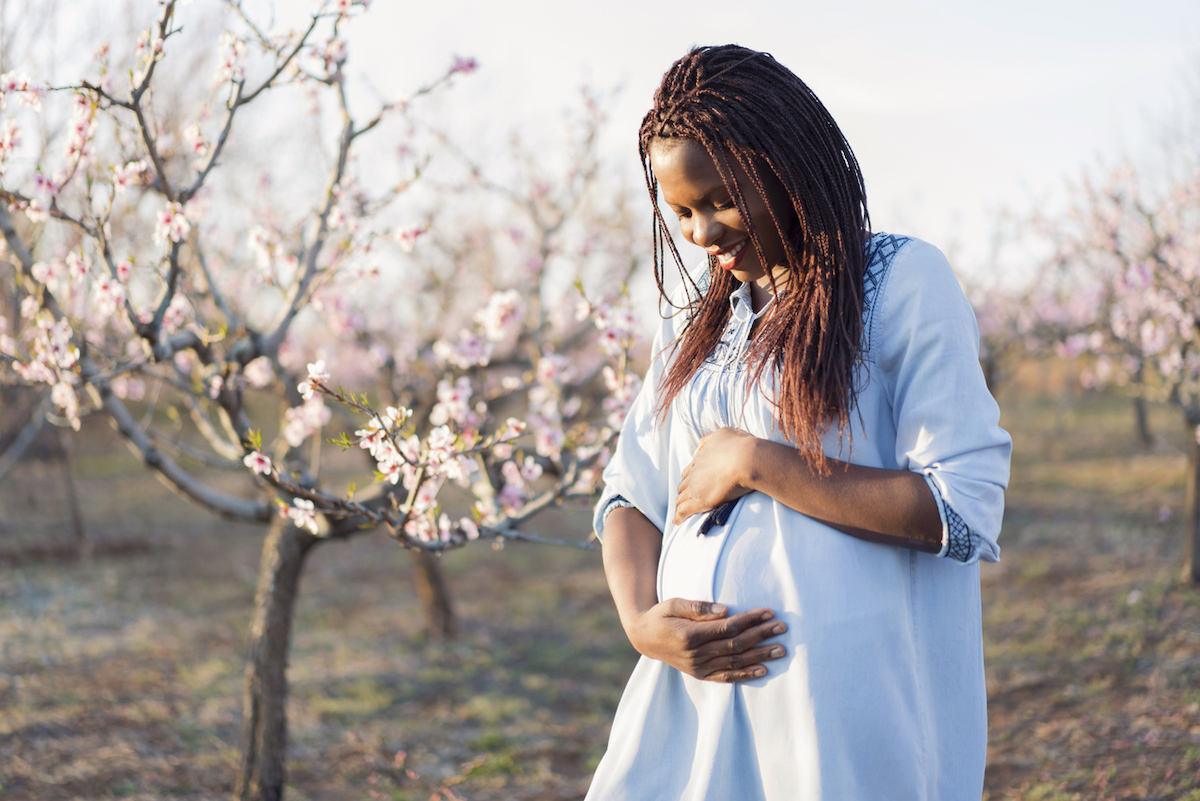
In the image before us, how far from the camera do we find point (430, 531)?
2527 millimetres

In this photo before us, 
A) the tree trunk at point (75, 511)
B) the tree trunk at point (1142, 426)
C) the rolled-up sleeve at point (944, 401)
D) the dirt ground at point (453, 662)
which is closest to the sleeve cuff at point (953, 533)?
the rolled-up sleeve at point (944, 401)

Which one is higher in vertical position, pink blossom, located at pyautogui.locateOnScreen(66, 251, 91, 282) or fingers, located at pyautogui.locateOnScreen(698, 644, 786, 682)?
Result: pink blossom, located at pyautogui.locateOnScreen(66, 251, 91, 282)

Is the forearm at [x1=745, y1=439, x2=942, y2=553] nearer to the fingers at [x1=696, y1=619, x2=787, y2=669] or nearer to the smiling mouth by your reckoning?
the fingers at [x1=696, y1=619, x2=787, y2=669]

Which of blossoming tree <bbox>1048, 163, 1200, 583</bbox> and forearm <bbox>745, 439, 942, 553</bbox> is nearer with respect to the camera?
forearm <bbox>745, 439, 942, 553</bbox>

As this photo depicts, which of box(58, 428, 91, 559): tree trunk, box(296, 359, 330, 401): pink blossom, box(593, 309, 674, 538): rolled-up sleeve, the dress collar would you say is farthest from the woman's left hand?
box(58, 428, 91, 559): tree trunk

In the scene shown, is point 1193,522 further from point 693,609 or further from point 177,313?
point 177,313

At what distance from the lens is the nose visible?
134 cm

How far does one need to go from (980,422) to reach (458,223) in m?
9.58

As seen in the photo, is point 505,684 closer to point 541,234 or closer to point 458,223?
point 541,234

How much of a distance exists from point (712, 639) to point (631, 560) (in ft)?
0.91

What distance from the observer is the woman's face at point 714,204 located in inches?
51.2

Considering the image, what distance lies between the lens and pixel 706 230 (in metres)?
1.34

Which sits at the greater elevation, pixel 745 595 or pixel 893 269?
pixel 893 269

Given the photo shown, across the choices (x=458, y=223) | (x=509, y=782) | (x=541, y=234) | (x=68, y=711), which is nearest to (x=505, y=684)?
(x=509, y=782)
